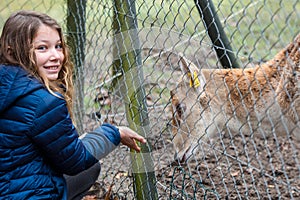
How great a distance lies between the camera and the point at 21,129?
2.50 meters

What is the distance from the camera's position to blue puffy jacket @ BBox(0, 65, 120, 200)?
2.48 metres

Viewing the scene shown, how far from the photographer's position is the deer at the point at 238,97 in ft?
12.3

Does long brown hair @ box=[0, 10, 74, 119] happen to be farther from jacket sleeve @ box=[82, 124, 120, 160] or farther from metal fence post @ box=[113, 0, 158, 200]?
metal fence post @ box=[113, 0, 158, 200]

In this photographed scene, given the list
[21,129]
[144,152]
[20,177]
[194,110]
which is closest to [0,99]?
[21,129]

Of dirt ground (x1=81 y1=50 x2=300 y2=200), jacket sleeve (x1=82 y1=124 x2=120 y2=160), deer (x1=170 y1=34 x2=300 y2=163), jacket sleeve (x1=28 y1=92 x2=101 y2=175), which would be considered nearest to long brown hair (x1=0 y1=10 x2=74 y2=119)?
jacket sleeve (x1=28 y1=92 x2=101 y2=175)

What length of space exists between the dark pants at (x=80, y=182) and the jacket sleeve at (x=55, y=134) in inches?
15.2

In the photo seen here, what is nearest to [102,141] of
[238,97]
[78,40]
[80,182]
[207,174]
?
[80,182]

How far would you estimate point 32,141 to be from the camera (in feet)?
8.33

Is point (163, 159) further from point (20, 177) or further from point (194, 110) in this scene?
point (20, 177)

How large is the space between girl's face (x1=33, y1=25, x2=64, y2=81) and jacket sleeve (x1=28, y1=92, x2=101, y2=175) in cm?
24

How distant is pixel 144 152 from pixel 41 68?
997 mm

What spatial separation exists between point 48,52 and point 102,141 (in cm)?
54

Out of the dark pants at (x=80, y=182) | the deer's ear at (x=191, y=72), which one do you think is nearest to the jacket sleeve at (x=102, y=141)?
the dark pants at (x=80, y=182)

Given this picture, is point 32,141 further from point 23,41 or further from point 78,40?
point 78,40
